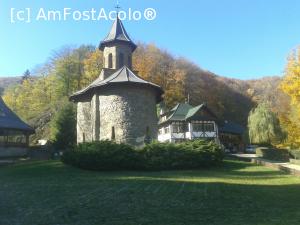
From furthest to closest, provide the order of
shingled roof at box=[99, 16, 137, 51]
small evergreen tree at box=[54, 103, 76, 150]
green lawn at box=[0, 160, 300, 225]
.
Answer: small evergreen tree at box=[54, 103, 76, 150]
shingled roof at box=[99, 16, 137, 51]
green lawn at box=[0, 160, 300, 225]

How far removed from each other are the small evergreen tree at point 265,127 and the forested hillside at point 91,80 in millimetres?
11781

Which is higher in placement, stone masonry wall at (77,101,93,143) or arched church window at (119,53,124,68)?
arched church window at (119,53,124,68)

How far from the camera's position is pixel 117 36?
32.8 metres

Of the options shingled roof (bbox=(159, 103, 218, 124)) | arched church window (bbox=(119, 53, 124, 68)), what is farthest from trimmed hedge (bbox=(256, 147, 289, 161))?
arched church window (bbox=(119, 53, 124, 68))

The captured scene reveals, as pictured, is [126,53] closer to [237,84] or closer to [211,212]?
[211,212]

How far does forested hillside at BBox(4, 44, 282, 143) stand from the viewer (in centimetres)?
5409

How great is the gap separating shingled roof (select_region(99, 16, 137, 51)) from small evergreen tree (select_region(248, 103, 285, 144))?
22.9 m

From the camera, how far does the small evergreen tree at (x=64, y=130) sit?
116 feet

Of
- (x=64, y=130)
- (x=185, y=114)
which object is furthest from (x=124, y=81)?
(x=185, y=114)

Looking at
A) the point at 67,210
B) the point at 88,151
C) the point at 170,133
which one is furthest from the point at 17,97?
the point at 67,210

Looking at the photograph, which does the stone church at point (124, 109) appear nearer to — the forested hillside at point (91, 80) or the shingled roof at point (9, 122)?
the shingled roof at point (9, 122)

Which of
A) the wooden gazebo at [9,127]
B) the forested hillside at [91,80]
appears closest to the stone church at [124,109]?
the wooden gazebo at [9,127]

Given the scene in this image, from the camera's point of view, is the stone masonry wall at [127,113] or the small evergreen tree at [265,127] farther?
the small evergreen tree at [265,127]

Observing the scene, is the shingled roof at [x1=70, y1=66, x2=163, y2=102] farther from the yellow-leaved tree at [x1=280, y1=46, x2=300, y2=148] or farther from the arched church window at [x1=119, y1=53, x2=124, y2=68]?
the yellow-leaved tree at [x1=280, y1=46, x2=300, y2=148]
